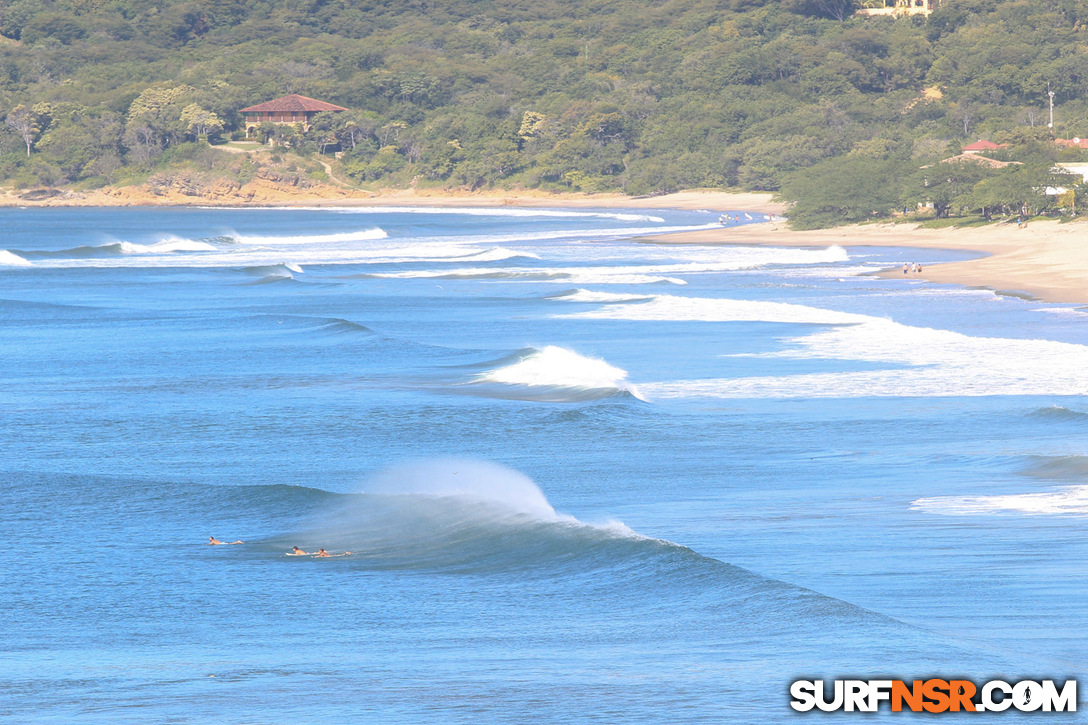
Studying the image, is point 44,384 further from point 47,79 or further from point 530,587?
point 47,79

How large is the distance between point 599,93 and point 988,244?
331 ft

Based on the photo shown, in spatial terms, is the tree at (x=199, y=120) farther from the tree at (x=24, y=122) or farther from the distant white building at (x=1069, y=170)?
the distant white building at (x=1069, y=170)

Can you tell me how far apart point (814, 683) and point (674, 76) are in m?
149

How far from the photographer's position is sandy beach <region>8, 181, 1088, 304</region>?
44344mm

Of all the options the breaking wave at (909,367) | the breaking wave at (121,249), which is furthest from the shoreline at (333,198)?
the breaking wave at (909,367)

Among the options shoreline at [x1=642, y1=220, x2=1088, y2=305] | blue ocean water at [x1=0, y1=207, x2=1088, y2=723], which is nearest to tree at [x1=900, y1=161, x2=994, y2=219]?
shoreline at [x1=642, y1=220, x2=1088, y2=305]

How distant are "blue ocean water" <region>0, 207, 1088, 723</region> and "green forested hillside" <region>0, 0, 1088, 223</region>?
268 ft

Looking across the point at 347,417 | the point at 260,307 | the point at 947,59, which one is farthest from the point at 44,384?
the point at 947,59

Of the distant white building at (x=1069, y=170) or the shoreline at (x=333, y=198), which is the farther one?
the shoreline at (x=333, y=198)

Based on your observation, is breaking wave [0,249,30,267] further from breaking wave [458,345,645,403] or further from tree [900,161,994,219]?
breaking wave [458,345,645,403]

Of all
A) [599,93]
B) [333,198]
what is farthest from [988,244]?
[333,198]

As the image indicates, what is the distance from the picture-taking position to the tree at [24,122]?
163m

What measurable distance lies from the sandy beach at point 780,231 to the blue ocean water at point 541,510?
6.15 m

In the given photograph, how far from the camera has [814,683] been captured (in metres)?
9.85
